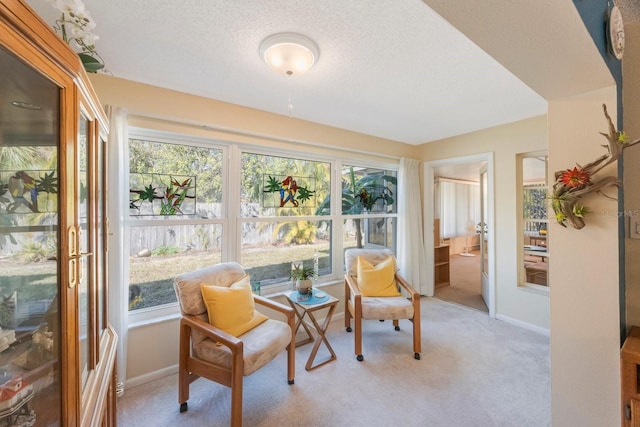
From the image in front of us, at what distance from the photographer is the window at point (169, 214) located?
2219 mm

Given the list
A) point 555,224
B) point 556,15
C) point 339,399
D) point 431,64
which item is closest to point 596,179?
point 555,224

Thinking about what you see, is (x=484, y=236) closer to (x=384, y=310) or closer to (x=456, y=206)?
(x=384, y=310)

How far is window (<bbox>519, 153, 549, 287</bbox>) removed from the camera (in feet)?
10.0

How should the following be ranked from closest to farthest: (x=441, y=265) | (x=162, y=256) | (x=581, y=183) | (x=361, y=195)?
(x=581, y=183) → (x=162, y=256) → (x=361, y=195) → (x=441, y=265)

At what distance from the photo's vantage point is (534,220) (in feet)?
10.2

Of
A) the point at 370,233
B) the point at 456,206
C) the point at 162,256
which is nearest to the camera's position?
the point at 162,256

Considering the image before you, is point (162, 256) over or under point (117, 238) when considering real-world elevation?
under

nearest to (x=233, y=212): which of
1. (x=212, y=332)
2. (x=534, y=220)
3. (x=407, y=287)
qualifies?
(x=212, y=332)

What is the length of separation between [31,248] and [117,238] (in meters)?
1.38

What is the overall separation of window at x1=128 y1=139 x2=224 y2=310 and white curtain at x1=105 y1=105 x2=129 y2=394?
204 mm

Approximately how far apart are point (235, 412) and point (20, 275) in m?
1.34

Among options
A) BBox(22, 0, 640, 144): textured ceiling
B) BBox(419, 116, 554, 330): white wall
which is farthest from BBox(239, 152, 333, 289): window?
BBox(419, 116, 554, 330): white wall

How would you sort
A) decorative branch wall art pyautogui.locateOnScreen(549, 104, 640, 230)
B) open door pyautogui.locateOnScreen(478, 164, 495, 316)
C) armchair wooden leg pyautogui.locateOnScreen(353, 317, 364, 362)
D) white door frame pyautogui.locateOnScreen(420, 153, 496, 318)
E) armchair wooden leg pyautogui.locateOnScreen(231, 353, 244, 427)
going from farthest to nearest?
open door pyautogui.locateOnScreen(478, 164, 495, 316), white door frame pyautogui.locateOnScreen(420, 153, 496, 318), armchair wooden leg pyautogui.locateOnScreen(353, 317, 364, 362), armchair wooden leg pyautogui.locateOnScreen(231, 353, 244, 427), decorative branch wall art pyautogui.locateOnScreen(549, 104, 640, 230)

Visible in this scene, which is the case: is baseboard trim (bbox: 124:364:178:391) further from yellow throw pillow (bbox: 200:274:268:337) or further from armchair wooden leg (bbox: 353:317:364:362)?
armchair wooden leg (bbox: 353:317:364:362)
